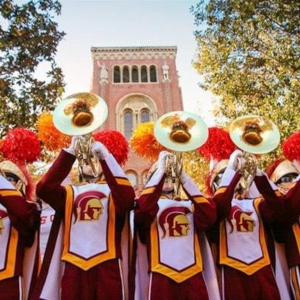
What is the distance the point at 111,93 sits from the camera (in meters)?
30.0

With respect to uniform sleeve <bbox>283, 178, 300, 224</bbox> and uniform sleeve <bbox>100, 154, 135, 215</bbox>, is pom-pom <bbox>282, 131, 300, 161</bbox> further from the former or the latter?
uniform sleeve <bbox>100, 154, 135, 215</bbox>

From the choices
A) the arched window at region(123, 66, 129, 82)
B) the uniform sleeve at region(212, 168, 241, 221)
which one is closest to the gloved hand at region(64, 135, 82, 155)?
the uniform sleeve at region(212, 168, 241, 221)

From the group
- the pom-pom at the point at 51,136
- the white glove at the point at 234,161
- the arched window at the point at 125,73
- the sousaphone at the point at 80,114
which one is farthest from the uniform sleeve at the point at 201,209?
the arched window at the point at 125,73

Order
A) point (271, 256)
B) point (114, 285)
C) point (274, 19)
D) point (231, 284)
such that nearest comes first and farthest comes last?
1. point (114, 285)
2. point (231, 284)
3. point (271, 256)
4. point (274, 19)

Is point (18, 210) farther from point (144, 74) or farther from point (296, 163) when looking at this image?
point (144, 74)

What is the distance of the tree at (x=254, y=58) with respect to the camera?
8.35 metres

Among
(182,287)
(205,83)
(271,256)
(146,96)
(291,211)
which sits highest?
(146,96)

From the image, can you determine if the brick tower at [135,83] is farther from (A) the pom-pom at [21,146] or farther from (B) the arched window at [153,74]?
(A) the pom-pom at [21,146]

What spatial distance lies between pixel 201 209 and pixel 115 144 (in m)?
1.11

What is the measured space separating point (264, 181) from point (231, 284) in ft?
2.99

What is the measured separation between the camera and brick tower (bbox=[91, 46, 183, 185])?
29.3 metres

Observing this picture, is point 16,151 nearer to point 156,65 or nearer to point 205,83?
point 205,83

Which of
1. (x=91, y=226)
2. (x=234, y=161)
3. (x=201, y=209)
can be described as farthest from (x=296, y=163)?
(x=91, y=226)

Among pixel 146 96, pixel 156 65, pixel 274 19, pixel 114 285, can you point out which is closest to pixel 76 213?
pixel 114 285
